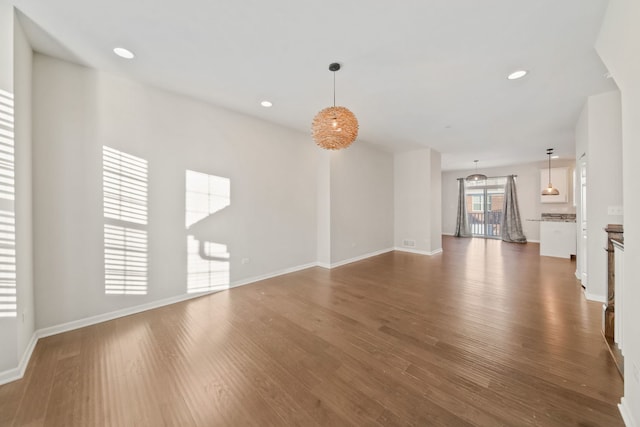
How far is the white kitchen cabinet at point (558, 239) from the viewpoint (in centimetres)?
565

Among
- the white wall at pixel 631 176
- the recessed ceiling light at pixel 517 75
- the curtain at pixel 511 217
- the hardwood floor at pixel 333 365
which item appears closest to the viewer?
the white wall at pixel 631 176

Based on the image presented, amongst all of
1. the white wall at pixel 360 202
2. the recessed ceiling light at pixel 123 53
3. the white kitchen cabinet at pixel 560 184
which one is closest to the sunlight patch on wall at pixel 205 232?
the recessed ceiling light at pixel 123 53

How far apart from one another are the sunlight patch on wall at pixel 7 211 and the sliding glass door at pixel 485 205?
11.7 meters

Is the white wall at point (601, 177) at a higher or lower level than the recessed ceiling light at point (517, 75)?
lower

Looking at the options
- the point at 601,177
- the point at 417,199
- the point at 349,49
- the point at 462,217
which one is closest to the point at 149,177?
the point at 349,49

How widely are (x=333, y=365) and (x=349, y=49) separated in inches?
114

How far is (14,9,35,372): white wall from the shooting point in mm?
1934

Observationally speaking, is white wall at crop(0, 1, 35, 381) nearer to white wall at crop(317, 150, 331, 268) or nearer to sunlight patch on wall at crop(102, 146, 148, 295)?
sunlight patch on wall at crop(102, 146, 148, 295)

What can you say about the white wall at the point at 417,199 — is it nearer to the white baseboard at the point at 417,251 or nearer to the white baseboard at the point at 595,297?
the white baseboard at the point at 417,251

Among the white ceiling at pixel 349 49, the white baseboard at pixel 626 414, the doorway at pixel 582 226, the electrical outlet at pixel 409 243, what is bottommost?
the white baseboard at pixel 626 414

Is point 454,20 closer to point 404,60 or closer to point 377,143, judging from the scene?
point 404,60

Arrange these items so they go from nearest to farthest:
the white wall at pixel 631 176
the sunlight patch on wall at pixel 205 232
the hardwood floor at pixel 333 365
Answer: the white wall at pixel 631 176 < the hardwood floor at pixel 333 365 < the sunlight patch on wall at pixel 205 232

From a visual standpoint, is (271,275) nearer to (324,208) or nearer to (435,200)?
(324,208)

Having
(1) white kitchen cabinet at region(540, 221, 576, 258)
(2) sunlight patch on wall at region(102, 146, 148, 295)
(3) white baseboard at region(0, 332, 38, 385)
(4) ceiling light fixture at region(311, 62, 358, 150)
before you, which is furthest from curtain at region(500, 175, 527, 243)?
(3) white baseboard at region(0, 332, 38, 385)
